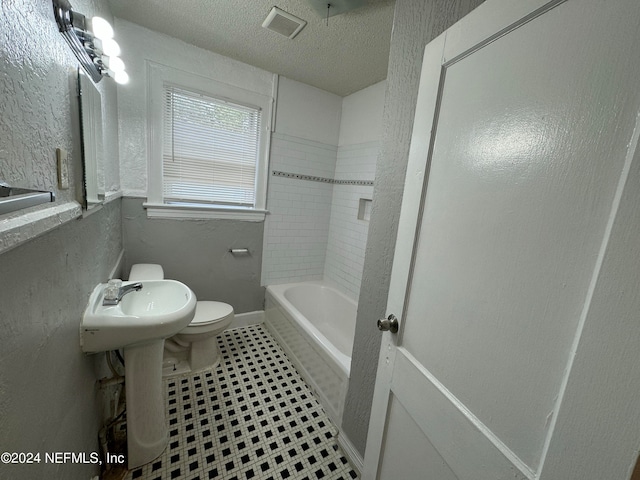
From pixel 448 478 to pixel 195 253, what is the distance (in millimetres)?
2208

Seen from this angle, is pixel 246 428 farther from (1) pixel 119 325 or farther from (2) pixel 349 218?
→ (2) pixel 349 218

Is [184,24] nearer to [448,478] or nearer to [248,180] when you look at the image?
[248,180]

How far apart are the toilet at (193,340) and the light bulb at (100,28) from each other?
1390 mm

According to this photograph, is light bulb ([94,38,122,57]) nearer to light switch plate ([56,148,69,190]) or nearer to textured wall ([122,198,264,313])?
light switch plate ([56,148,69,190])

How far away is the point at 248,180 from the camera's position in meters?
2.41

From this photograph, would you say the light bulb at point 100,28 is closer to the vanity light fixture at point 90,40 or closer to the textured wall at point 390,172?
the vanity light fixture at point 90,40

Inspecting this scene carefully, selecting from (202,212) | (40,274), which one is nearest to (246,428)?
(40,274)

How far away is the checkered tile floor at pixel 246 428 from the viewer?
4.25 feet

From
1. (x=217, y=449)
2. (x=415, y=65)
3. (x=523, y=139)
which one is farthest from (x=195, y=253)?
(x=523, y=139)

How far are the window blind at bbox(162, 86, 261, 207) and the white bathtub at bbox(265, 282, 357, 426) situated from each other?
3.41 feet

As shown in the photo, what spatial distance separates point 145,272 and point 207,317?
1.82 ft

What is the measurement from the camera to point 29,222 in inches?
20.6

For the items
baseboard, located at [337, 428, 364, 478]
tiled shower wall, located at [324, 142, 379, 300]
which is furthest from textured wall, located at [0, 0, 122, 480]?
tiled shower wall, located at [324, 142, 379, 300]

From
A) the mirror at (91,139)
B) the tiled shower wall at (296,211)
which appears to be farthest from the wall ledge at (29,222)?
the tiled shower wall at (296,211)
